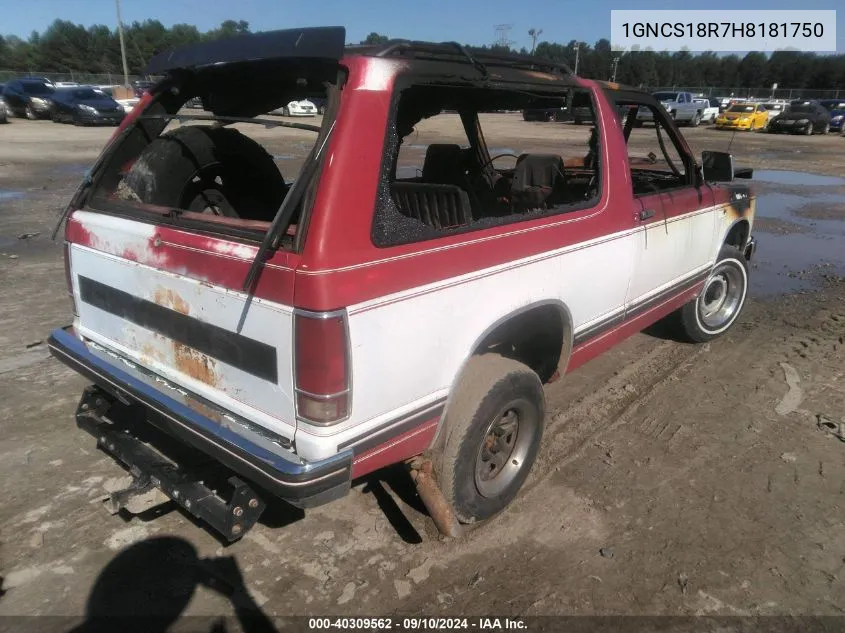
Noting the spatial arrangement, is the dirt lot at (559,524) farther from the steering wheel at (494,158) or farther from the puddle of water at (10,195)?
the puddle of water at (10,195)

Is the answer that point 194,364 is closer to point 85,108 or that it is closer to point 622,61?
point 85,108

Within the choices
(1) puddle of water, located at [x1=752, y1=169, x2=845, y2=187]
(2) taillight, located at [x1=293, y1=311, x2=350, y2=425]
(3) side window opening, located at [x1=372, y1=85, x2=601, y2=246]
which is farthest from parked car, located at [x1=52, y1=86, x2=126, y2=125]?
(2) taillight, located at [x1=293, y1=311, x2=350, y2=425]

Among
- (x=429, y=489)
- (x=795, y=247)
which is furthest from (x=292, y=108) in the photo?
(x=795, y=247)

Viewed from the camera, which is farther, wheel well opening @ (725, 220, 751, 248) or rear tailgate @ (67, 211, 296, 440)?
wheel well opening @ (725, 220, 751, 248)

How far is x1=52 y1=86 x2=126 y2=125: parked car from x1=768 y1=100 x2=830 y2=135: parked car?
101 feet

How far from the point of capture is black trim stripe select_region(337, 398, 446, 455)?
220 centimetres

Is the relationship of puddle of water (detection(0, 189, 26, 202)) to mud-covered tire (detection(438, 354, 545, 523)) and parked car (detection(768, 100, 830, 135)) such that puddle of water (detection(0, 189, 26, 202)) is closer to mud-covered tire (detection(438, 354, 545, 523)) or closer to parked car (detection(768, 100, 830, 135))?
mud-covered tire (detection(438, 354, 545, 523))

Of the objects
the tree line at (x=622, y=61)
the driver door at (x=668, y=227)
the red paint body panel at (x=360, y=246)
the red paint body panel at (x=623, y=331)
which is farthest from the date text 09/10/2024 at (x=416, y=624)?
the tree line at (x=622, y=61)

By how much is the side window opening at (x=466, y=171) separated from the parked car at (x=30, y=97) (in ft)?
89.8

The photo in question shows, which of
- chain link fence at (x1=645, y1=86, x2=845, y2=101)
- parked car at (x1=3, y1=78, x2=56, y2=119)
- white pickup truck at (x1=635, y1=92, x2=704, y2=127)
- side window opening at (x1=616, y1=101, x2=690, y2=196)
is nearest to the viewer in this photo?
side window opening at (x1=616, y1=101, x2=690, y2=196)

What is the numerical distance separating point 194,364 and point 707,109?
3860cm

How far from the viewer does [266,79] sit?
2.85 metres

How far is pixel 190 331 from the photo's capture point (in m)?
2.40

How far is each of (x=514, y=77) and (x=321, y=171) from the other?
1225 millimetres
